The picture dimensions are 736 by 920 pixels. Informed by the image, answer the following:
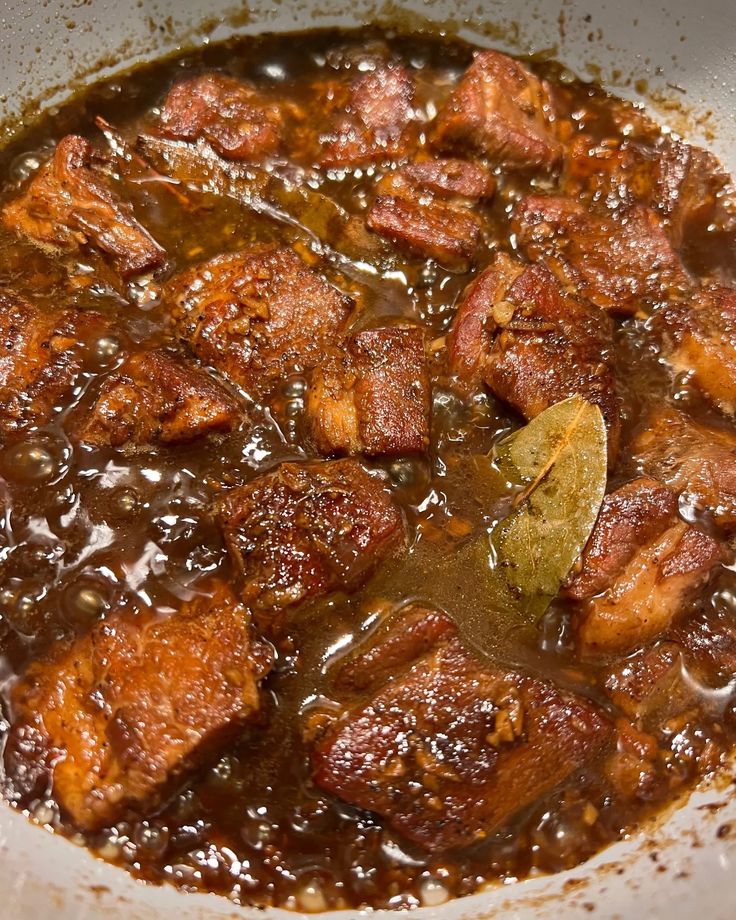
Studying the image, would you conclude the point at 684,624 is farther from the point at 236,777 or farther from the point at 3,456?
the point at 3,456

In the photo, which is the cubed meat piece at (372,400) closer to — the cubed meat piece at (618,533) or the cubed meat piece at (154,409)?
the cubed meat piece at (154,409)

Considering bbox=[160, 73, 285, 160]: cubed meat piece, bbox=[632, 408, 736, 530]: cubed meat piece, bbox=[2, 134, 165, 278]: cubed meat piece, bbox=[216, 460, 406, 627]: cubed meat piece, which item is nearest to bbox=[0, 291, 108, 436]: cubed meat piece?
bbox=[2, 134, 165, 278]: cubed meat piece

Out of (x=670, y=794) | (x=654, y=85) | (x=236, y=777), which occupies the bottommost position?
(x=236, y=777)

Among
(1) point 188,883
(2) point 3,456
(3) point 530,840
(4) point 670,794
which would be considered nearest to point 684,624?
(4) point 670,794

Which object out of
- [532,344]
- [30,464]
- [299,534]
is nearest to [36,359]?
[30,464]

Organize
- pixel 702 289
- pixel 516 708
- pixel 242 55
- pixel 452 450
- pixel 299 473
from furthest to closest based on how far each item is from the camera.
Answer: pixel 242 55, pixel 702 289, pixel 452 450, pixel 299 473, pixel 516 708
